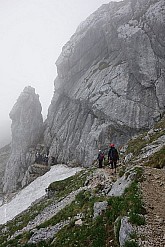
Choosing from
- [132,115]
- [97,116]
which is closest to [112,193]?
[132,115]

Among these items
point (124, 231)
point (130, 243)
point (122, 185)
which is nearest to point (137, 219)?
point (124, 231)

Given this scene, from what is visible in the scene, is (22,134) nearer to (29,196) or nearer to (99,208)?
(29,196)

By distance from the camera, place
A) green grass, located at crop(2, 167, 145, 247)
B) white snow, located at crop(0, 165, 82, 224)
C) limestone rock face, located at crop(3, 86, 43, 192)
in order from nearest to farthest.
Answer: green grass, located at crop(2, 167, 145, 247), white snow, located at crop(0, 165, 82, 224), limestone rock face, located at crop(3, 86, 43, 192)

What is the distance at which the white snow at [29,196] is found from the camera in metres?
60.3

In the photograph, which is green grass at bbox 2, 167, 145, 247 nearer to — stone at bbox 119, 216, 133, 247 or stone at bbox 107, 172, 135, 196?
stone at bbox 119, 216, 133, 247

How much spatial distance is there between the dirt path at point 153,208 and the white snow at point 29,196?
40446 millimetres

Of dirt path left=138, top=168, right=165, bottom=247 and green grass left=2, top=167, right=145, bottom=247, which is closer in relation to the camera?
dirt path left=138, top=168, right=165, bottom=247

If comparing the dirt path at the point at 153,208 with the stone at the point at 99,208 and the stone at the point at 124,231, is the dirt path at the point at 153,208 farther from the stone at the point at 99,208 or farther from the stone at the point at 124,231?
the stone at the point at 99,208

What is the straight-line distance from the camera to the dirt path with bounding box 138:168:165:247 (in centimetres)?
1502

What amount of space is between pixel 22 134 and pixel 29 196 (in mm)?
47390

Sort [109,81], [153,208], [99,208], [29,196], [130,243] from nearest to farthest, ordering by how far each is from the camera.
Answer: [130,243] → [153,208] → [99,208] → [29,196] → [109,81]

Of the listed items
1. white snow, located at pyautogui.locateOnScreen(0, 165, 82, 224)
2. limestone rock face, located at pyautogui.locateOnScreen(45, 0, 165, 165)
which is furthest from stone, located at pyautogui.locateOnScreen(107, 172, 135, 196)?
limestone rock face, located at pyautogui.locateOnScreen(45, 0, 165, 165)

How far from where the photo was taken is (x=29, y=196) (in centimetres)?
6875

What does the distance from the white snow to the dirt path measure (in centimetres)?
4045
